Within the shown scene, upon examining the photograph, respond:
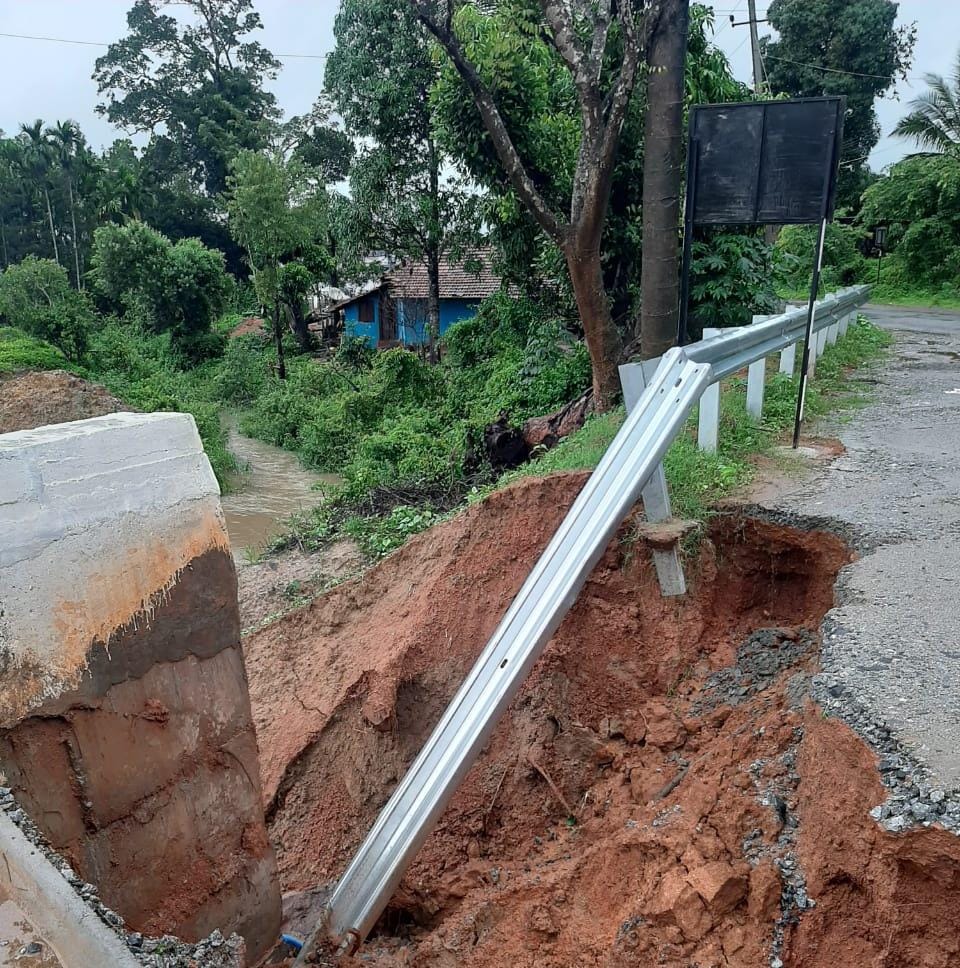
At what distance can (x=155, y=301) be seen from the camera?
2961cm

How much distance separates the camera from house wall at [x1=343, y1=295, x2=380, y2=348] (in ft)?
103

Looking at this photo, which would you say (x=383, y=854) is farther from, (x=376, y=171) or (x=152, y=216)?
(x=152, y=216)

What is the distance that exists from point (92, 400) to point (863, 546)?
9.22 metres

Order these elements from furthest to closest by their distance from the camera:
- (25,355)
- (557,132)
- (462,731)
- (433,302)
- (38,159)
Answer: (38,159) → (433,302) → (25,355) → (557,132) → (462,731)

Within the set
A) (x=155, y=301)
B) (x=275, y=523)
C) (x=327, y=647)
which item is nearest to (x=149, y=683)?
(x=327, y=647)

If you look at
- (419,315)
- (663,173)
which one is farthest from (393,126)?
(663,173)

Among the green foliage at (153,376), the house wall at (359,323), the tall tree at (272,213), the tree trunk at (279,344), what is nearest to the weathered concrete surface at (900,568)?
the green foliage at (153,376)

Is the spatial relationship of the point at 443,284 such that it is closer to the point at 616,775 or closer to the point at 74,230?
the point at 74,230

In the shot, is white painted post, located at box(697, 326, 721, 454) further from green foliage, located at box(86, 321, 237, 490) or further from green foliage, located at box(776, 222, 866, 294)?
green foliage, located at box(776, 222, 866, 294)

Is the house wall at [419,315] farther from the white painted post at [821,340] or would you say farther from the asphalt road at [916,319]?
the white painted post at [821,340]

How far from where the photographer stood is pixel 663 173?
7.77m

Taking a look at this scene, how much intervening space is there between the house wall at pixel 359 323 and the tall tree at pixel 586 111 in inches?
879

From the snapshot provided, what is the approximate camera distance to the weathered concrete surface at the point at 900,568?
2.66 metres

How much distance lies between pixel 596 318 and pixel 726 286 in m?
2.55
